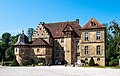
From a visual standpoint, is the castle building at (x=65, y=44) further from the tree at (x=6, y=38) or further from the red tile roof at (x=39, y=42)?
the tree at (x=6, y=38)

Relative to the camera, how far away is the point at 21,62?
62875mm

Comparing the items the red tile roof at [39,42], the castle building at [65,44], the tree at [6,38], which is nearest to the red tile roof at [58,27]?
the castle building at [65,44]

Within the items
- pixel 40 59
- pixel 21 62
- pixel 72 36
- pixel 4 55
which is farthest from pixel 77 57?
pixel 4 55

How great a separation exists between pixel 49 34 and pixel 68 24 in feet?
21.9

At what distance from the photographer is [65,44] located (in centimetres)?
6475

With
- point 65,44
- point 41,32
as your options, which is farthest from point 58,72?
point 41,32

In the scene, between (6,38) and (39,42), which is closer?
(39,42)

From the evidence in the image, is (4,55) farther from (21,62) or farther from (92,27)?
(92,27)

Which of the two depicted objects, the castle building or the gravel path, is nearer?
the gravel path

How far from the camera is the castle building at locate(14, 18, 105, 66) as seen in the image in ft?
186

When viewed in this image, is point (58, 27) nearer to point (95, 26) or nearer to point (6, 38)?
point (95, 26)

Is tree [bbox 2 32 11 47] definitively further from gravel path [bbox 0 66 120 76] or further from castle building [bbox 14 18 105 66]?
gravel path [bbox 0 66 120 76]

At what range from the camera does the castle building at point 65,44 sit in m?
56.7

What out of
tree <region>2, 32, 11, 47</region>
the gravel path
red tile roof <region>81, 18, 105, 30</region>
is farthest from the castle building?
tree <region>2, 32, 11, 47</region>
